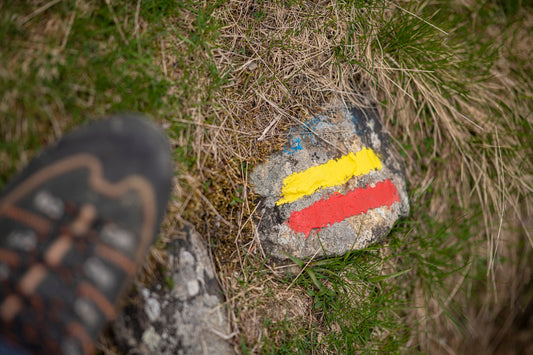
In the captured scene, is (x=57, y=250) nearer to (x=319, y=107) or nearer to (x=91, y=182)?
(x=91, y=182)

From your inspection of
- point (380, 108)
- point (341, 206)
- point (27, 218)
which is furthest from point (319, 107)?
point (27, 218)

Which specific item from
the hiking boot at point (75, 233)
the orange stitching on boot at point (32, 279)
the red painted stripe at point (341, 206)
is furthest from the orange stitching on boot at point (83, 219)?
the red painted stripe at point (341, 206)

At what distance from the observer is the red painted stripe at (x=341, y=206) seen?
1.73 meters

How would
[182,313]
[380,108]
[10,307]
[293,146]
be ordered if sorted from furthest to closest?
[380,108], [293,146], [182,313], [10,307]

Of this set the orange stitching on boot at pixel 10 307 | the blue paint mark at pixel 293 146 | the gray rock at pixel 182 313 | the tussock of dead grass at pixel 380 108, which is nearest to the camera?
the orange stitching on boot at pixel 10 307

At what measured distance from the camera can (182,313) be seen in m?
1.47

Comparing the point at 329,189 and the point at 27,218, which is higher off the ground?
the point at 27,218

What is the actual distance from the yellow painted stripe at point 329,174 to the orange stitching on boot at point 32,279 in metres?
1.03

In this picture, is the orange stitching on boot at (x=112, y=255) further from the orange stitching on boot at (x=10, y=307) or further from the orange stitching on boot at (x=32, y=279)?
the orange stitching on boot at (x=10, y=307)

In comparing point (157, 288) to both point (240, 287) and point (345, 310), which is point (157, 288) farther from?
point (345, 310)

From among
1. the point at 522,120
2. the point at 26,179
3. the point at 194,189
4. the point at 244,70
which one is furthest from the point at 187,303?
the point at 522,120

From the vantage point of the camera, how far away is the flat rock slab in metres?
1.71

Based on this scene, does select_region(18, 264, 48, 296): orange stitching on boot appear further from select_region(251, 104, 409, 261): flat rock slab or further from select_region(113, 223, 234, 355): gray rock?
select_region(251, 104, 409, 261): flat rock slab

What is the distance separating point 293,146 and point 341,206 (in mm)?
422
